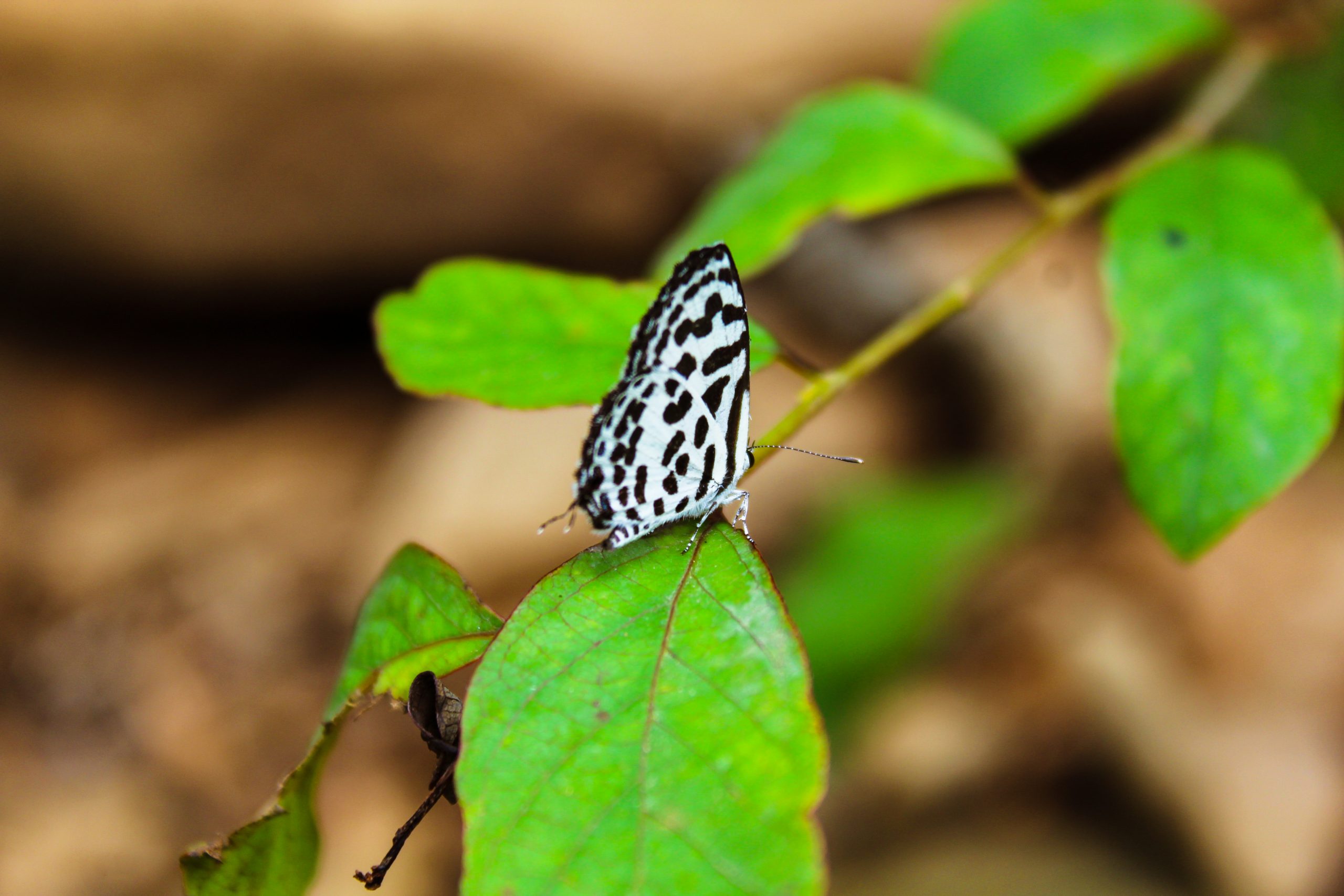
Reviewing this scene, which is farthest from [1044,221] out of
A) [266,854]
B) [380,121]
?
[380,121]

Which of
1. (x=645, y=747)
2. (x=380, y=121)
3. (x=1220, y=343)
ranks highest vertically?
(x=380, y=121)

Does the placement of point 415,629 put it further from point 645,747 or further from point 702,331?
point 702,331

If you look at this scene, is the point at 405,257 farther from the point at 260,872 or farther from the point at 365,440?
the point at 260,872

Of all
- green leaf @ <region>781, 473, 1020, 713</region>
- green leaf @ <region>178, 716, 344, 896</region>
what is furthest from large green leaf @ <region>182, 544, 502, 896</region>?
green leaf @ <region>781, 473, 1020, 713</region>

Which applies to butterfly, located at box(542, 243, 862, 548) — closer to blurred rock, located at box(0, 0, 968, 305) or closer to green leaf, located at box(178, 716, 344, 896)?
green leaf, located at box(178, 716, 344, 896)

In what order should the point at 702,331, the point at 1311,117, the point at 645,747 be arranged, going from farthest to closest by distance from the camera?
the point at 1311,117
the point at 702,331
the point at 645,747

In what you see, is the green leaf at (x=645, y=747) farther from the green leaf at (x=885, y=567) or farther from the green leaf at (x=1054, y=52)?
the green leaf at (x=885, y=567)
